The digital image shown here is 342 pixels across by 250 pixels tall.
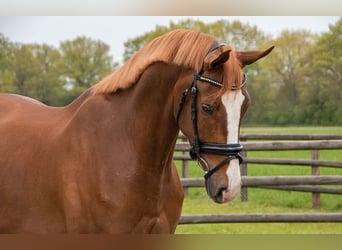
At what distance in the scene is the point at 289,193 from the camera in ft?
20.4

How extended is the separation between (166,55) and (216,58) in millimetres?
269

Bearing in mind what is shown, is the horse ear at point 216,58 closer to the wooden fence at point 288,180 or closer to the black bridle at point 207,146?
the black bridle at point 207,146

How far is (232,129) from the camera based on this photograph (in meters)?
1.90

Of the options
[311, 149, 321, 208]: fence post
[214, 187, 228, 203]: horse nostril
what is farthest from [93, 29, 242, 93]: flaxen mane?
[311, 149, 321, 208]: fence post

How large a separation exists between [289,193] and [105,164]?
454cm

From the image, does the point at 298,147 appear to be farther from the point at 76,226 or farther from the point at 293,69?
the point at 76,226

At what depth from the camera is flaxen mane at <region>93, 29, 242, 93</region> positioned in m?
2.03

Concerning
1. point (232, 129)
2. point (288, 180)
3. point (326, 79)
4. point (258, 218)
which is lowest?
point (258, 218)

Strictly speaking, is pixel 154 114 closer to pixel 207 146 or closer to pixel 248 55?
pixel 207 146

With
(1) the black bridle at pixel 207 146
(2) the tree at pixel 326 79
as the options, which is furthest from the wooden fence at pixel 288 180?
(1) the black bridle at pixel 207 146

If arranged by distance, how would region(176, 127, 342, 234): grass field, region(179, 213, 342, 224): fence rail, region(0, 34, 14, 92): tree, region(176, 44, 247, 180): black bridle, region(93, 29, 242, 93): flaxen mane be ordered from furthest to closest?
region(176, 127, 342, 234): grass field, region(179, 213, 342, 224): fence rail, region(0, 34, 14, 92): tree, region(93, 29, 242, 93): flaxen mane, region(176, 44, 247, 180): black bridle

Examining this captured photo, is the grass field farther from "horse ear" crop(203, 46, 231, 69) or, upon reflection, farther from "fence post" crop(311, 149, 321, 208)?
"horse ear" crop(203, 46, 231, 69)

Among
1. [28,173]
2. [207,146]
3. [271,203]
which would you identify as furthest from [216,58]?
[271,203]

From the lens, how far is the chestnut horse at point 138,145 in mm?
1933
